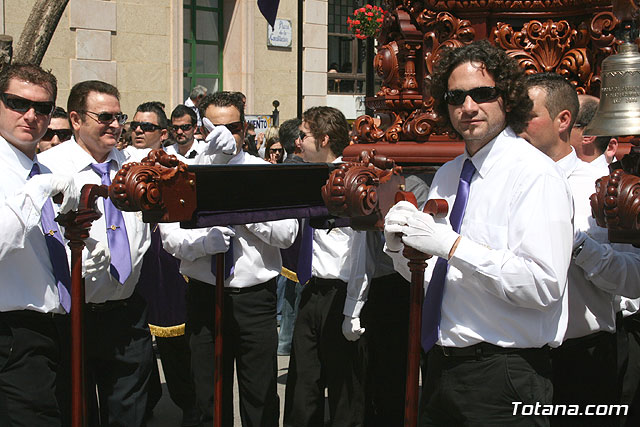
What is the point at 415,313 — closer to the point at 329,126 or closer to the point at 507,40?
the point at 329,126

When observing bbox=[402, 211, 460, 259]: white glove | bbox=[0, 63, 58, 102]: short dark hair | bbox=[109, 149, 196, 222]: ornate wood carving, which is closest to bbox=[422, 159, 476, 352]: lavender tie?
bbox=[402, 211, 460, 259]: white glove

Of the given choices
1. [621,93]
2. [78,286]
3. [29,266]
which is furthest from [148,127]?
[621,93]

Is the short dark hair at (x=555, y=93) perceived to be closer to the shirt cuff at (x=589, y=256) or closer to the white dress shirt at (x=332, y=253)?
the shirt cuff at (x=589, y=256)

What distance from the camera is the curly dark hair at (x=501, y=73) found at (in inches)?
116

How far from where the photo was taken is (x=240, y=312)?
14.3 ft

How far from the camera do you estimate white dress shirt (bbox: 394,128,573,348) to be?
262cm

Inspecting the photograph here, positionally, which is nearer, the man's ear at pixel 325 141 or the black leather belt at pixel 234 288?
the black leather belt at pixel 234 288

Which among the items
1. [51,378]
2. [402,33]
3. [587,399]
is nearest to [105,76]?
[402,33]

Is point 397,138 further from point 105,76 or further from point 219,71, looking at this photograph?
point 219,71

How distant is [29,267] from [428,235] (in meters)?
1.92

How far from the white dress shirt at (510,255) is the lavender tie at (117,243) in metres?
1.83

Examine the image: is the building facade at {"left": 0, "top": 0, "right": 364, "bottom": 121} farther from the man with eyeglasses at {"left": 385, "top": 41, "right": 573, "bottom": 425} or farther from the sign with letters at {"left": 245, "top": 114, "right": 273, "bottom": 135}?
the man with eyeglasses at {"left": 385, "top": 41, "right": 573, "bottom": 425}

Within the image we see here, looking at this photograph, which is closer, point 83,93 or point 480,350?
point 480,350

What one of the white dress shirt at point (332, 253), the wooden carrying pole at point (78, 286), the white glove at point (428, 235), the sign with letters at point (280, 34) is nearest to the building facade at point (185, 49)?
the sign with letters at point (280, 34)
